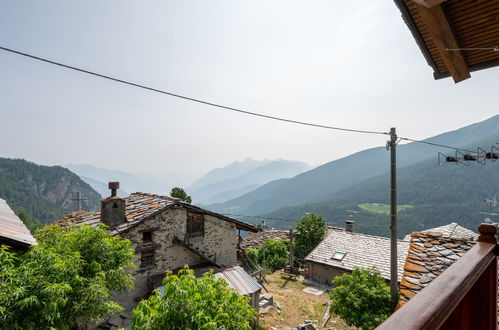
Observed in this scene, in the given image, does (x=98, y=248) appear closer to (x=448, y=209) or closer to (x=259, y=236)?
(x=259, y=236)

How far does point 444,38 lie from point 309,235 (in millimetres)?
26671

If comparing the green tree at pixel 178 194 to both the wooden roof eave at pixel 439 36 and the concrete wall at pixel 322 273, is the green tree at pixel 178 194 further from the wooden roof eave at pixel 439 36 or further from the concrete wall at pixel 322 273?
the wooden roof eave at pixel 439 36

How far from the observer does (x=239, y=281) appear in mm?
13703

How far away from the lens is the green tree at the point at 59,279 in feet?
14.3

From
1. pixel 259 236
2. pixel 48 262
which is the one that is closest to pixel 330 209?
pixel 259 236

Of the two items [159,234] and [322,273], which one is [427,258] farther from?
[322,273]

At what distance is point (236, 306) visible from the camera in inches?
221

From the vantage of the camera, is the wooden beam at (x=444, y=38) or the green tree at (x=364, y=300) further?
the green tree at (x=364, y=300)

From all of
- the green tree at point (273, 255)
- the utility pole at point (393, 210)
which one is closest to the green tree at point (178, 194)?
the green tree at point (273, 255)

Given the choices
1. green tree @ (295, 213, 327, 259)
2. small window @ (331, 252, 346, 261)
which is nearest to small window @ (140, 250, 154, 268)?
small window @ (331, 252, 346, 261)

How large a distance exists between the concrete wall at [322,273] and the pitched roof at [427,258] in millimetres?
15191

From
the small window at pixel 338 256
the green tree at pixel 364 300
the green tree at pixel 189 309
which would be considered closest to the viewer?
the green tree at pixel 189 309

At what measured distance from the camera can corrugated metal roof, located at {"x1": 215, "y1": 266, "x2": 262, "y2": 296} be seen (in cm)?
1309

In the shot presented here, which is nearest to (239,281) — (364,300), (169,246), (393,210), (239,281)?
(239,281)
